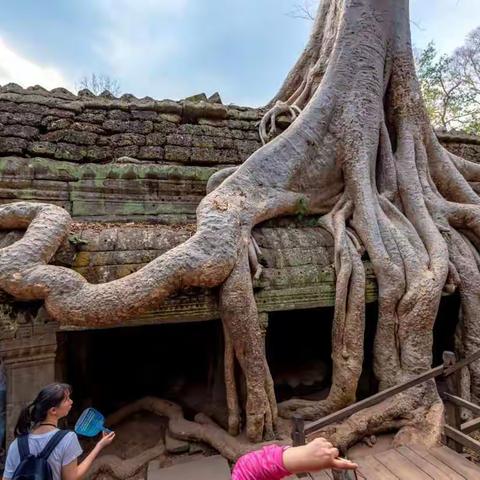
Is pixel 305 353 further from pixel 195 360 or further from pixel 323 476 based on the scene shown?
pixel 323 476

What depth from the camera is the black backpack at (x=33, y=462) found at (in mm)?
1337

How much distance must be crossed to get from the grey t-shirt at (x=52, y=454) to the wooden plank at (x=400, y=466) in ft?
6.35

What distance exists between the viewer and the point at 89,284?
2080 mm

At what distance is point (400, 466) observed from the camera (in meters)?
2.17

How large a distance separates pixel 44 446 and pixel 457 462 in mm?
2427

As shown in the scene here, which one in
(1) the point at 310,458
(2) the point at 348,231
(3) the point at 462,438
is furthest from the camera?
(2) the point at 348,231

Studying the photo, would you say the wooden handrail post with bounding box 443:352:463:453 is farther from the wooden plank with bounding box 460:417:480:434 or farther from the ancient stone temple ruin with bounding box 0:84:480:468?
the ancient stone temple ruin with bounding box 0:84:480:468

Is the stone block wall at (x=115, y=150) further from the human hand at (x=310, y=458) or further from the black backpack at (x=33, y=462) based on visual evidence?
the human hand at (x=310, y=458)

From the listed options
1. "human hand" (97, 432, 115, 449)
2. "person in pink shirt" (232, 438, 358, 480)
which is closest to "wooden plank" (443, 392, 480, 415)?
"person in pink shirt" (232, 438, 358, 480)

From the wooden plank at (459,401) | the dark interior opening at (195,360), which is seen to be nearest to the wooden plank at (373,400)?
the wooden plank at (459,401)

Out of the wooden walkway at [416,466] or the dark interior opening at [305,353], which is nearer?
the wooden walkway at [416,466]

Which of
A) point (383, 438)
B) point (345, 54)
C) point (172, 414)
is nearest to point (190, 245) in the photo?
point (172, 414)

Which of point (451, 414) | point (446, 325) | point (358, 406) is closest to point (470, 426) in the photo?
point (451, 414)

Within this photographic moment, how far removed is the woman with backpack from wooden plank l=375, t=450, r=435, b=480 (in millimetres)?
1880
